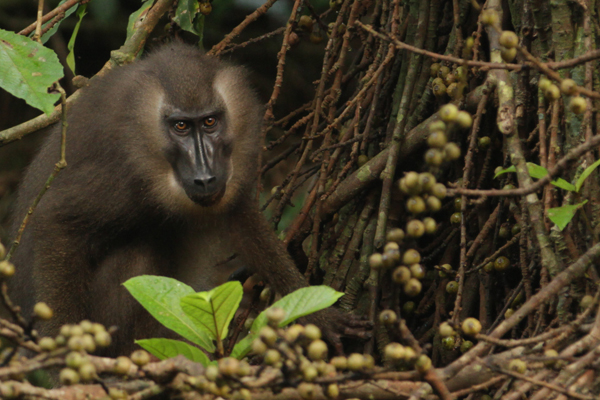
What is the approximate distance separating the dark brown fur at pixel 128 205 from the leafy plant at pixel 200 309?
4.28 feet

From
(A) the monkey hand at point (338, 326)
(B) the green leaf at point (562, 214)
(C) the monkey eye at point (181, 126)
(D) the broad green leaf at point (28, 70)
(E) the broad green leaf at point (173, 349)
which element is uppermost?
(D) the broad green leaf at point (28, 70)

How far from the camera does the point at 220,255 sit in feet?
13.5

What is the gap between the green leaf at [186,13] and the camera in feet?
12.4

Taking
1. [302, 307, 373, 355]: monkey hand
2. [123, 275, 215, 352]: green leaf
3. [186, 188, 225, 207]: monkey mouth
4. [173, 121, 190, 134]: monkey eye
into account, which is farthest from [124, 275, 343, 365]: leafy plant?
[173, 121, 190, 134]: monkey eye

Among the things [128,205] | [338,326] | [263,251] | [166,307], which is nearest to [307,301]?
[166,307]

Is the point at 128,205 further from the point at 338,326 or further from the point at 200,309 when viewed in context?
the point at 200,309

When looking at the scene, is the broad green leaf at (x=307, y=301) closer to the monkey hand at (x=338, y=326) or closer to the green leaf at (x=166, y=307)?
the green leaf at (x=166, y=307)

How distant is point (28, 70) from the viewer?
2615 millimetres

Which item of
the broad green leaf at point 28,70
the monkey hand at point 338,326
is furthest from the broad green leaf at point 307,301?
the broad green leaf at point 28,70

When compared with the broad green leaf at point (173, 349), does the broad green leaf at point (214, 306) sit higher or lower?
higher

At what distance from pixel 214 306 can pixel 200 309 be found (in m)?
0.04

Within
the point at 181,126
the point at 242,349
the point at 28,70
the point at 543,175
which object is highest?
the point at 28,70

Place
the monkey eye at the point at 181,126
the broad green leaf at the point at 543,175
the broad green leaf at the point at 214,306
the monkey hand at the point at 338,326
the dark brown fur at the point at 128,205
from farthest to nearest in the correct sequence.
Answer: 1. the monkey eye at the point at 181,126
2. the dark brown fur at the point at 128,205
3. the monkey hand at the point at 338,326
4. the broad green leaf at the point at 543,175
5. the broad green leaf at the point at 214,306

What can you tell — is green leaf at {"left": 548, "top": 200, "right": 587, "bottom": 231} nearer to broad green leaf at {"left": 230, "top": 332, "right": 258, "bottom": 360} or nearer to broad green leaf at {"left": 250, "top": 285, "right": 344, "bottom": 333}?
broad green leaf at {"left": 250, "top": 285, "right": 344, "bottom": 333}
